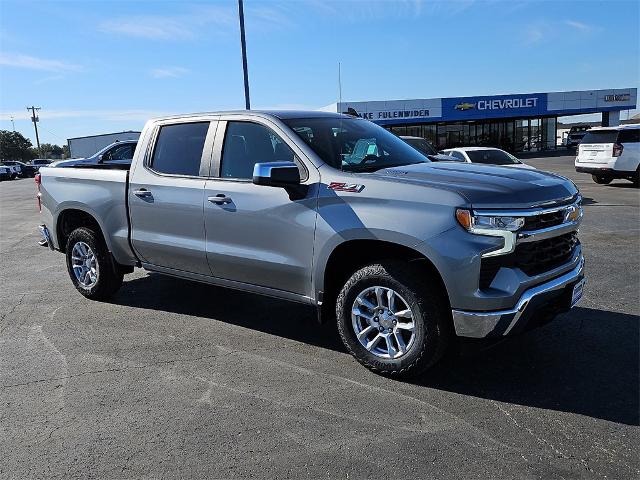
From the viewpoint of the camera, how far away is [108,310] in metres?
5.93

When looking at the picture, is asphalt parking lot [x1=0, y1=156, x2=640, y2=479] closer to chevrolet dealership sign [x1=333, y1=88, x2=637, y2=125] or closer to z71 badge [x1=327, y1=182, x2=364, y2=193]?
z71 badge [x1=327, y1=182, x2=364, y2=193]

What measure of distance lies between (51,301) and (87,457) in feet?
12.0

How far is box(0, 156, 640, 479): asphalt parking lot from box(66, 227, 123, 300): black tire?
281 mm

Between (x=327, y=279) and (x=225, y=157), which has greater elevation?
(x=225, y=157)

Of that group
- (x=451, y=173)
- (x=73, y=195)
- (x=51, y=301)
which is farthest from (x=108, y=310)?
(x=451, y=173)

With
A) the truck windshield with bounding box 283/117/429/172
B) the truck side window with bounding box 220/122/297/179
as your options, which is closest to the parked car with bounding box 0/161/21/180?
the truck side window with bounding box 220/122/297/179

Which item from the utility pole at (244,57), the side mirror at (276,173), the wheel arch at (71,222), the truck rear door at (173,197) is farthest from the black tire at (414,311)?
the utility pole at (244,57)

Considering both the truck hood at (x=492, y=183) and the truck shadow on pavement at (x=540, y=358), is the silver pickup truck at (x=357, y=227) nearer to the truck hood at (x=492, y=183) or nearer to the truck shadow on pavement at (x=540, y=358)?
the truck hood at (x=492, y=183)

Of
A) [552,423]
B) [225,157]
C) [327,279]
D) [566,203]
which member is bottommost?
[552,423]

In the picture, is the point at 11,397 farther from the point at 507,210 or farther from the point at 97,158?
the point at 97,158

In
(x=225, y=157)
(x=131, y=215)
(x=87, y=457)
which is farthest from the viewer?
(x=131, y=215)

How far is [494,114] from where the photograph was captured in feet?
152

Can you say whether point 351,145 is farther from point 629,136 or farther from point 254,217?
point 629,136

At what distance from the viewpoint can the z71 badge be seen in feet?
13.3
